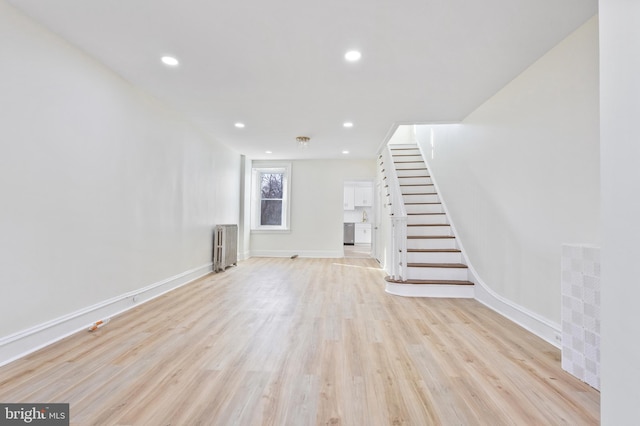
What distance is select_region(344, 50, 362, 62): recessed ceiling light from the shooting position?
244cm

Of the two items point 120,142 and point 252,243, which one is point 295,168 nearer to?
point 252,243

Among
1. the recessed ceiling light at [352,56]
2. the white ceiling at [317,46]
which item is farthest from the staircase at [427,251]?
the recessed ceiling light at [352,56]

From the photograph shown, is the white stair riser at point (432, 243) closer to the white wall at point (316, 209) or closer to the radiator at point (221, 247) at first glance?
the white wall at point (316, 209)

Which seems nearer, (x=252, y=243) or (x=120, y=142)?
(x=120, y=142)

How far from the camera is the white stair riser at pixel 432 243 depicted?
433 cm

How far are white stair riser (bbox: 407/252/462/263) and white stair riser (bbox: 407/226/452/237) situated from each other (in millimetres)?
464

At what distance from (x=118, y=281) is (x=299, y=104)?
2815mm

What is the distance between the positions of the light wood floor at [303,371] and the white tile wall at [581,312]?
0.10 metres

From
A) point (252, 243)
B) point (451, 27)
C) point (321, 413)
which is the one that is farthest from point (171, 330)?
point (252, 243)

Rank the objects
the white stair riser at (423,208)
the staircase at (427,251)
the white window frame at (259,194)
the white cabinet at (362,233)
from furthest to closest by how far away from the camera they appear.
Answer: the white cabinet at (362,233) < the white window frame at (259,194) < the white stair riser at (423,208) < the staircase at (427,251)

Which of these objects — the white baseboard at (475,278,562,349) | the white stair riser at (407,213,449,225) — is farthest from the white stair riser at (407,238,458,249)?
the white baseboard at (475,278,562,349)

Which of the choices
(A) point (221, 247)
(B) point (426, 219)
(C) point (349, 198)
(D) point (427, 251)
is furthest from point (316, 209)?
(C) point (349, 198)

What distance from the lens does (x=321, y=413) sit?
4.64 feet

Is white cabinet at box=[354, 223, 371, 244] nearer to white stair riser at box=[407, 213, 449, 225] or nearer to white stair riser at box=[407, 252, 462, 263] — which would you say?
white stair riser at box=[407, 213, 449, 225]
